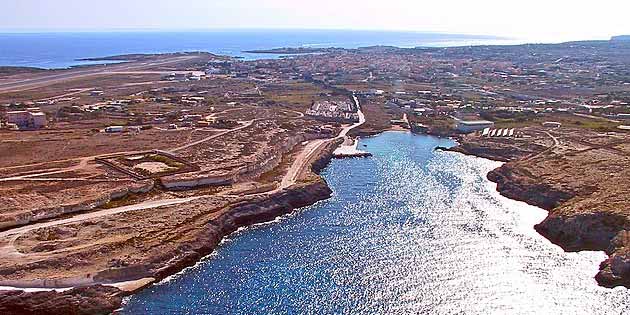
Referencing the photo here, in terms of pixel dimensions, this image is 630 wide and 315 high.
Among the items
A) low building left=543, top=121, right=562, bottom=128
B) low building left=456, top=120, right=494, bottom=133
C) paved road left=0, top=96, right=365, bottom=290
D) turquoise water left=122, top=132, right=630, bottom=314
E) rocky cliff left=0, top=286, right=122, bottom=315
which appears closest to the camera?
rocky cliff left=0, top=286, right=122, bottom=315

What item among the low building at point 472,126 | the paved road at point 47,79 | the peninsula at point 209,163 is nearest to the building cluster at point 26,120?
the peninsula at point 209,163

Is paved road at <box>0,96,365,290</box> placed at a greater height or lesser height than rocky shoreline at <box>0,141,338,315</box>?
greater

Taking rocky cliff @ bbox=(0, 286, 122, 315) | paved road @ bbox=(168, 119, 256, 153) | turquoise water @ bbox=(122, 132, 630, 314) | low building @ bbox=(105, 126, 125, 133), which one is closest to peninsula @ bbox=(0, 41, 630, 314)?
rocky cliff @ bbox=(0, 286, 122, 315)

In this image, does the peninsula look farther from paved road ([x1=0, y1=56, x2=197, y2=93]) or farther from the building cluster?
paved road ([x1=0, y1=56, x2=197, y2=93])

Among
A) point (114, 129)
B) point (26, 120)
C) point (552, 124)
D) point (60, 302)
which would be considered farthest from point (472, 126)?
point (60, 302)

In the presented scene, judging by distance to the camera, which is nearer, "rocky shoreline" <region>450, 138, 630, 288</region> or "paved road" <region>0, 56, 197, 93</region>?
"rocky shoreline" <region>450, 138, 630, 288</region>

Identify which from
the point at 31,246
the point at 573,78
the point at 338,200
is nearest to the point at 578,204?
the point at 338,200
